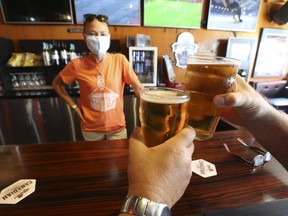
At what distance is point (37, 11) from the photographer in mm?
2760

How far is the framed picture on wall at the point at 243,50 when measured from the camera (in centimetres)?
353

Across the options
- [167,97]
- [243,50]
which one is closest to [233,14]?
[243,50]

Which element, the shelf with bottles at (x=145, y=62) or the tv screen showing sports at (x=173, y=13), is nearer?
the shelf with bottles at (x=145, y=62)

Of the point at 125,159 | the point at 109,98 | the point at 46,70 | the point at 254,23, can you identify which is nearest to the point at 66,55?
the point at 46,70

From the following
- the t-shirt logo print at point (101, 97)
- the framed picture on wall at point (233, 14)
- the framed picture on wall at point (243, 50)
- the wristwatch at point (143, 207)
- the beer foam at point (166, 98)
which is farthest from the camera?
the framed picture on wall at point (243, 50)

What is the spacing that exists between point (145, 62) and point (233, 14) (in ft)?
6.18

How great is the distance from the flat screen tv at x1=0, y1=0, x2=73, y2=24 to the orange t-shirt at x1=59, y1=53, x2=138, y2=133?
5.06 ft

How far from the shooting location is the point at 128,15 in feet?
9.91

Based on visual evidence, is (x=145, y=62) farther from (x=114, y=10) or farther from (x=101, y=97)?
(x=101, y=97)

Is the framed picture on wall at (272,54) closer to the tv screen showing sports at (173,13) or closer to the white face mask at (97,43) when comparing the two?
the tv screen showing sports at (173,13)

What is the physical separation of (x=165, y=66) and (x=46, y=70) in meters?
1.88

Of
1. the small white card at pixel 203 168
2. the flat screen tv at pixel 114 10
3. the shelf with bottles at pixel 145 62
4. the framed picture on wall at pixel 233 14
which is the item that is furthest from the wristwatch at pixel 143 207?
the framed picture on wall at pixel 233 14

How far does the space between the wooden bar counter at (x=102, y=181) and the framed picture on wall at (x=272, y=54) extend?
351 cm

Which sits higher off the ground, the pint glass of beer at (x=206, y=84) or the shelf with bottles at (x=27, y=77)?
the pint glass of beer at (x=206, y=84)
